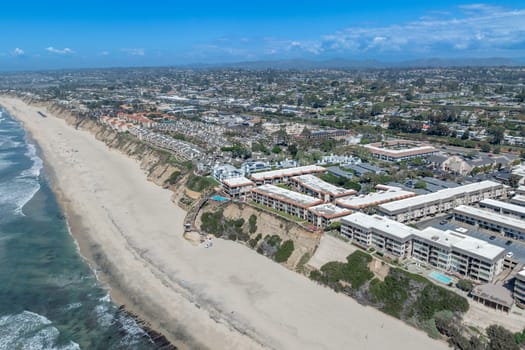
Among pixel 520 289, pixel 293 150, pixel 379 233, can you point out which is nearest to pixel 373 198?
pixel 379 233

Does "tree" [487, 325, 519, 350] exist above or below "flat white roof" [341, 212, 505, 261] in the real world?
below

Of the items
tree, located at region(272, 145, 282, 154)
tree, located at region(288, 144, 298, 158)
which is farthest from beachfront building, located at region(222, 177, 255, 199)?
tree, located at region(272, 145, 282, 154)

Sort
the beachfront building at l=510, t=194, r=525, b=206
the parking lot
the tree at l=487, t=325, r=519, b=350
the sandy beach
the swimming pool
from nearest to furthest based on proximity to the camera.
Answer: the tree at l=487, t=325, r=519, b=350
the sandy beach
the swimming pool
the parking lot
the beachfront building at l=510, t=194, r=525, b=206

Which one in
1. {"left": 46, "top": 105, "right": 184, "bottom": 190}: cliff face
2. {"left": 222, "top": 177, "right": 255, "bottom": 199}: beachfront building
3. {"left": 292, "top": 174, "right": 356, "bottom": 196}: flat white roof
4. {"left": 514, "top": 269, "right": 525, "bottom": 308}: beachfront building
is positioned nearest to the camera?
{"left": 514, "top": 269, "right": 525, "bottom": 308}: beachfront building

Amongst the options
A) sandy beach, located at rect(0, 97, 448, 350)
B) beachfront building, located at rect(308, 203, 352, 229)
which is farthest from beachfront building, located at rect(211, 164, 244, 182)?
beachfront building, located at rect(308, 203, 352, 229)

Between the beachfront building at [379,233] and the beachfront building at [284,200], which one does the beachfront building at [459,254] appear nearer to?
the beachfront building at [379,233]

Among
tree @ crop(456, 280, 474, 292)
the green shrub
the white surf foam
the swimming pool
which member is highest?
tree @ crop(456, 280, 474, 292)

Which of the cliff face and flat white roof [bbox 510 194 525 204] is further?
the cliff face

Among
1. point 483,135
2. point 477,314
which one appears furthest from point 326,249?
point 483,135

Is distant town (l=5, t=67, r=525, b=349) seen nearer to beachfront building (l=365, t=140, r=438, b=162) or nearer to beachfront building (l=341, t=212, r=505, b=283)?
beachfront building (l=341, t=212, r=505, b=283)
